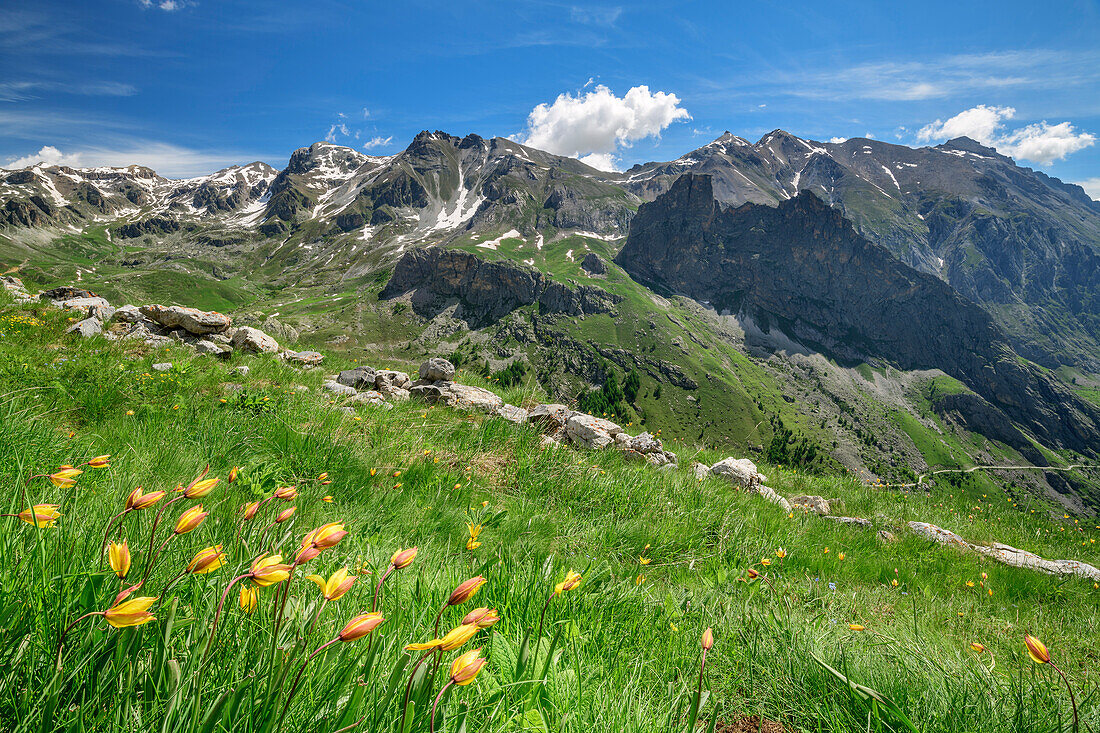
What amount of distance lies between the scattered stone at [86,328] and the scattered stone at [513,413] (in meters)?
9.89

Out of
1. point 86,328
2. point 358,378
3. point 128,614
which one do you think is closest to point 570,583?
point 128,614

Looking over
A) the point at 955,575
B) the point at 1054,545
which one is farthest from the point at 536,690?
the point at 1054,545

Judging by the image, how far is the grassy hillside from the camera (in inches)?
55.0

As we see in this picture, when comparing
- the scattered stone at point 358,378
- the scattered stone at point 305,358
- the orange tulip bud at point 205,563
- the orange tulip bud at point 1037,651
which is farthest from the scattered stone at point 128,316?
the orange tulip bud at point 1037,651

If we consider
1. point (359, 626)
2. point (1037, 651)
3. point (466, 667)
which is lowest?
point (1037, 651)

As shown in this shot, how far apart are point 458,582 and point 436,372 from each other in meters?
10.0

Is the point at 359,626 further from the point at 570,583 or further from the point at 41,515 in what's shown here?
the point at 41,515

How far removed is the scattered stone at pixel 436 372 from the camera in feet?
40.6

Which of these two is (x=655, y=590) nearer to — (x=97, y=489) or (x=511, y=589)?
(x=511, y=589)

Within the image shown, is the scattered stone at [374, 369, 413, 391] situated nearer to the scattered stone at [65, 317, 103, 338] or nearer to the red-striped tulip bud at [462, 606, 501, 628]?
the scattered stone at [65, 317, 103, 338]

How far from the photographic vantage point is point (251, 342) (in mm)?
13281

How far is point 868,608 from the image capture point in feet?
14.5

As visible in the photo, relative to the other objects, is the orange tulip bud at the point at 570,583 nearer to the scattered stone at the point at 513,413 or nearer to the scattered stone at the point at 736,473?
the scattered stone at the point at 513,413

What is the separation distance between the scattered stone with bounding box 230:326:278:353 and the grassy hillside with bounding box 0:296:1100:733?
4.56 meters
